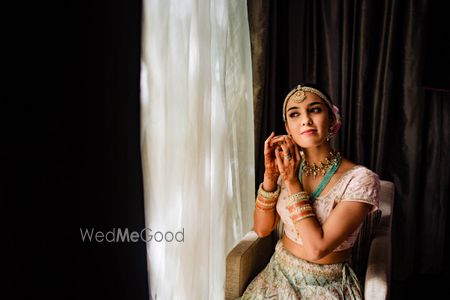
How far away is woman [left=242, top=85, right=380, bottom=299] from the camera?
1.12 metres

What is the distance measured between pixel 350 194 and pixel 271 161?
0.85ft

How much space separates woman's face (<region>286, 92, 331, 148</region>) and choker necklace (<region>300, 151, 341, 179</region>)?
79mm

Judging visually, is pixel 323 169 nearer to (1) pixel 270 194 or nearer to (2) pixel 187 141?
(1) pixel 270 194

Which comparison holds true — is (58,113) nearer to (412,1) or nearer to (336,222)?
(336,222)

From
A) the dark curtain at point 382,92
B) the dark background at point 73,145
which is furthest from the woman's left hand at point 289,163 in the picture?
the dark curtain at point 382,92

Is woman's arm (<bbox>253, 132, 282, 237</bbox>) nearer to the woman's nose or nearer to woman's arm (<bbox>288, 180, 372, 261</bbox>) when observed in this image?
the woman's nose

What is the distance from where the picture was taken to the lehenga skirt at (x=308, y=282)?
46.8 inches

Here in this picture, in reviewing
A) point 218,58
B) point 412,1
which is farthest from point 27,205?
point 412,1

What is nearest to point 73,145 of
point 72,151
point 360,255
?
point 72,151

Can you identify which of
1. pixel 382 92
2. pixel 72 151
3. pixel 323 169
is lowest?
pixel 323 169

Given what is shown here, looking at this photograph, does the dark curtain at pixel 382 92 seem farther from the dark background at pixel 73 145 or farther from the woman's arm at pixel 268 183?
the woman's arm at pixel 268 183

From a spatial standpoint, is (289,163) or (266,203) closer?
(289,163)

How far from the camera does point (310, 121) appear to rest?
119cm

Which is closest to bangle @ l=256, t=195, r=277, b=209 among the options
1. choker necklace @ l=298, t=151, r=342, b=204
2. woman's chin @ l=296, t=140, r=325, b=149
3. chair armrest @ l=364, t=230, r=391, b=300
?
choker necklace @ l=298, t=151, r=342, b=204
